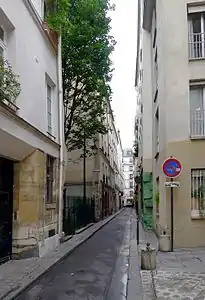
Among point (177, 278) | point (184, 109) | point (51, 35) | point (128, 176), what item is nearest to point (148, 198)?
point (184, 109)

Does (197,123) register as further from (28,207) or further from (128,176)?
(128,176)

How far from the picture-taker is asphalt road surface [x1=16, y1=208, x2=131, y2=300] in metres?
7.56

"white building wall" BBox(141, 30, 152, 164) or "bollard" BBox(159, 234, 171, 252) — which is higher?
"white building wall" BBox(141, 30, 152, 164)

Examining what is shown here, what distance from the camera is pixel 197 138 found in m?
13.9

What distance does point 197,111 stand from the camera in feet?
46.9

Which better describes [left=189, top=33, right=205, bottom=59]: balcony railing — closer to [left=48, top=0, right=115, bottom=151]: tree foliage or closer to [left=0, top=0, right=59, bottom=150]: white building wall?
[left=0, top=0, right=59, bottom=150]: white building wall

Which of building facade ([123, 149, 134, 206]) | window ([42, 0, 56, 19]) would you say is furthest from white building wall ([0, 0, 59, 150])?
building facade ([123, 149, 134, 206])

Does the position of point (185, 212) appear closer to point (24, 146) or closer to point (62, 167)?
point (62, 167)

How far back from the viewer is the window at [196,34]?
14695 millimetres

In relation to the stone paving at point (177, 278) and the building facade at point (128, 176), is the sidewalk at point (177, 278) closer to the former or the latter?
the stone paving at point (177, 278)

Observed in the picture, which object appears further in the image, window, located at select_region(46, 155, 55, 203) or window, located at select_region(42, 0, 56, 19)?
window, located at select_region(42, 0, 56, 19)

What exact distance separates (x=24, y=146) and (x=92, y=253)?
4.85m

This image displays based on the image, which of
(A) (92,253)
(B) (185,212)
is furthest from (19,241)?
(B) (185,212)

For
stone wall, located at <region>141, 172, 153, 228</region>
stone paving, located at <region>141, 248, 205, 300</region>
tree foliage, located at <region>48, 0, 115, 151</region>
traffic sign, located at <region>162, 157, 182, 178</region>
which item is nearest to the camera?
stone paving, located at <region>141, 248, 205, 300</region>
